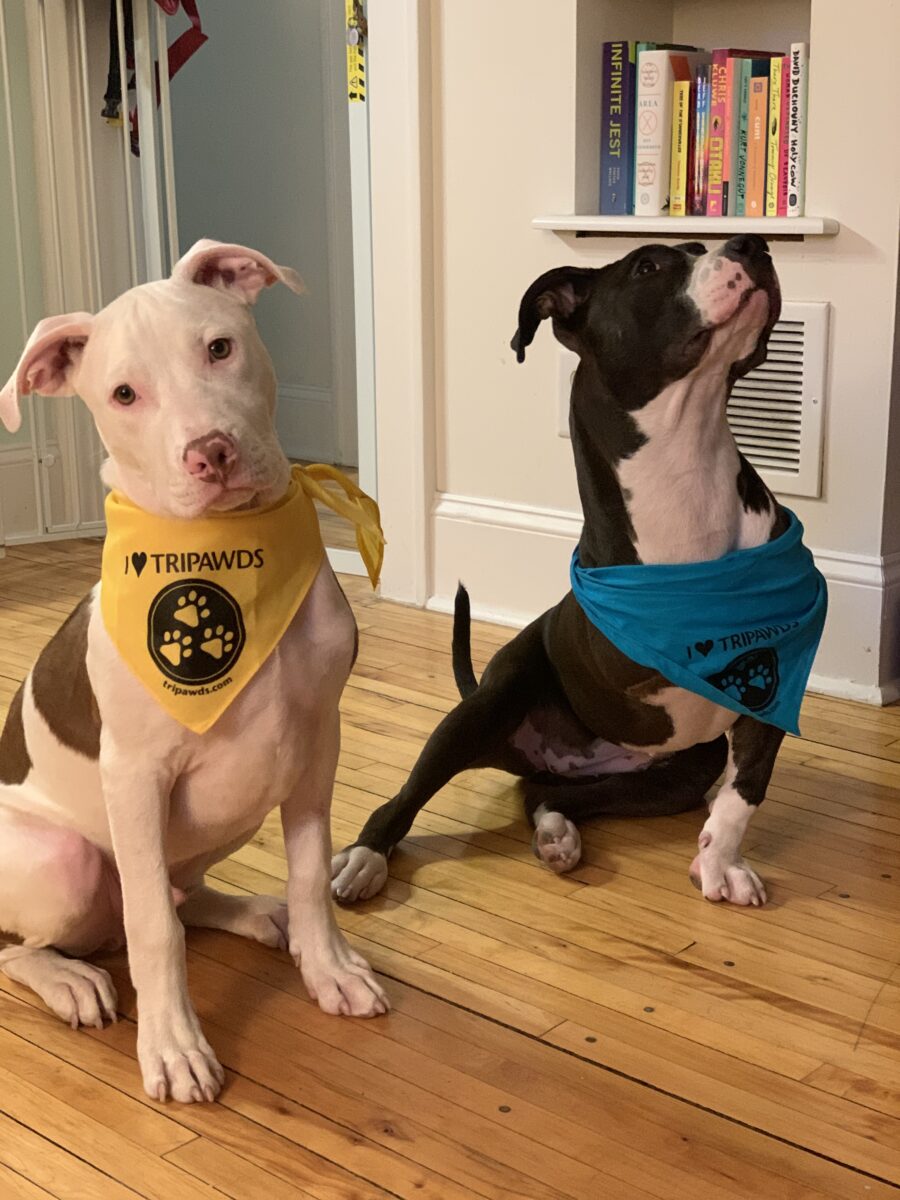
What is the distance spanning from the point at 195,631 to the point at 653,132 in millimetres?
1976

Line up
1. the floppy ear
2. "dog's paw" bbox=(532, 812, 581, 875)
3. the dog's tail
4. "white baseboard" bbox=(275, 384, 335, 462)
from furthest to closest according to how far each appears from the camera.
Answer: "white baseboard" bbox=(275, 384, 335, 462)
the dog's tail
"dog's paw" bbox=(532, 812, 581, 875)
the floppy ear

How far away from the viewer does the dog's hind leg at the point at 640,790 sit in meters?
2.46

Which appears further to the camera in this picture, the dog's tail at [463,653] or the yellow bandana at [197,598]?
the dog's tail at [463,653]

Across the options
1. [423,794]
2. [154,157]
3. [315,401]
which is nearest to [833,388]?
[423,794]

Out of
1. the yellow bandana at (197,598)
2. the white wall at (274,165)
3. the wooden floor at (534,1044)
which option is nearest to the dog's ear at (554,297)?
the yellow bandana at (197,598)

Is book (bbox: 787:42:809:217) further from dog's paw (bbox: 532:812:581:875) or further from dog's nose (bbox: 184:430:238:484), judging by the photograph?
dog's nose (bbox: 184:430:238:484)

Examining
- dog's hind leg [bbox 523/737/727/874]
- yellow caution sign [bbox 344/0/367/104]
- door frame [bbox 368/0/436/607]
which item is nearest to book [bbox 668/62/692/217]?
door frame [bbox 368/0/436/607]

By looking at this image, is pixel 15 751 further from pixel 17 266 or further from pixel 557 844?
pixel 17 266

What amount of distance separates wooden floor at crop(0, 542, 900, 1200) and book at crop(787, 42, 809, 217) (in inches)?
48.6

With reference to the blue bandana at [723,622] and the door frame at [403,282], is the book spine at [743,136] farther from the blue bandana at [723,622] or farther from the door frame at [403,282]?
the blue bandana at [723,622]

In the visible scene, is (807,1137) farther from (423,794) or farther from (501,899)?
(423,794)

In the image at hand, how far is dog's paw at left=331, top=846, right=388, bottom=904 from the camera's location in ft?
7.35

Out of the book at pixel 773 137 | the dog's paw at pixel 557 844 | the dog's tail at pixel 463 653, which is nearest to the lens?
the dog's paw at pixel 557 844

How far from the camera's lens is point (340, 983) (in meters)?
1.92
